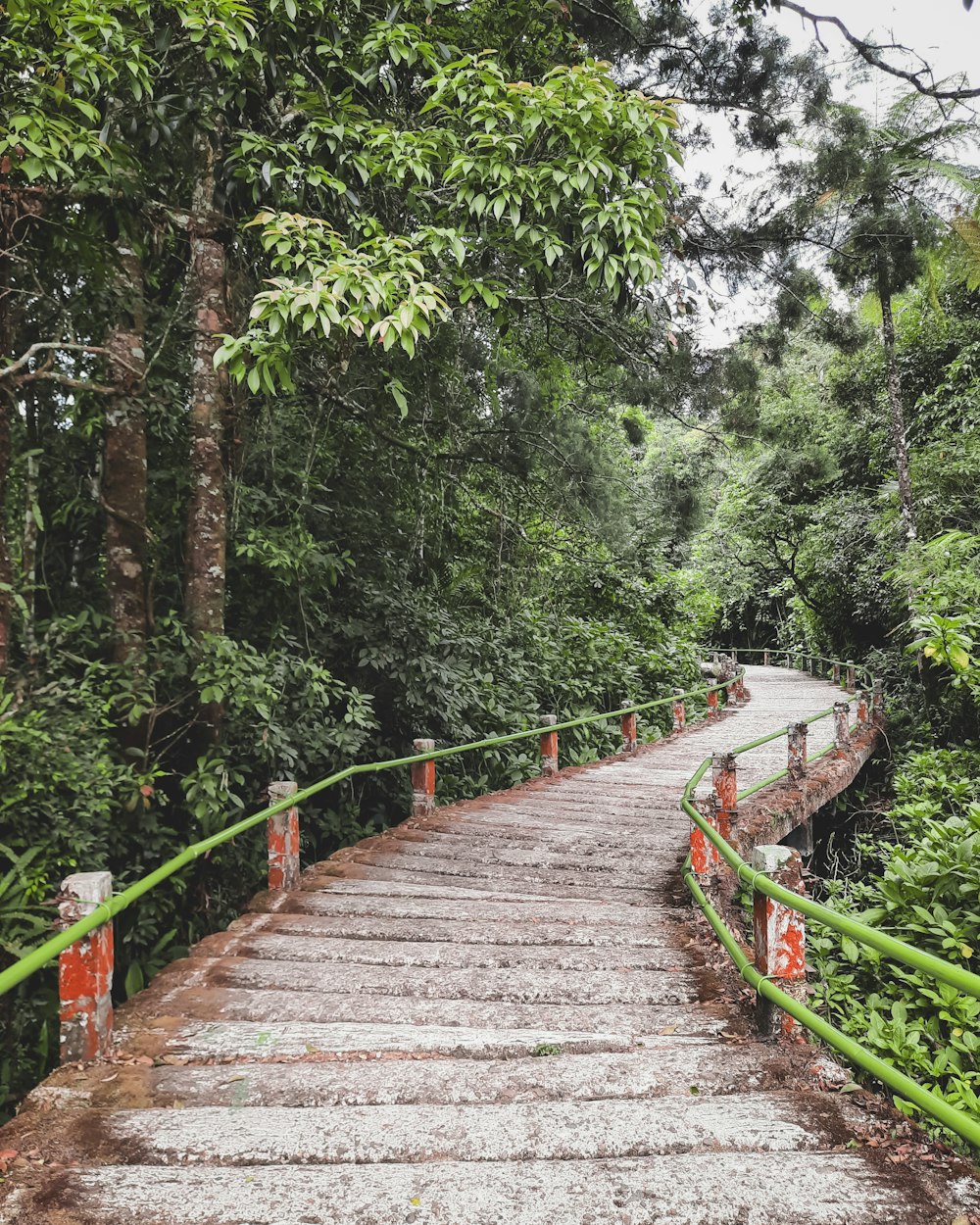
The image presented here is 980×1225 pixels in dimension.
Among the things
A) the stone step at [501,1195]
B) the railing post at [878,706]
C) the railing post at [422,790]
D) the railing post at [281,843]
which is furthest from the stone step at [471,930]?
the railing post at [878,706]

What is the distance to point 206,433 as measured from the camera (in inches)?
217

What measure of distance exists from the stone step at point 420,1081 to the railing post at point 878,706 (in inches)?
482

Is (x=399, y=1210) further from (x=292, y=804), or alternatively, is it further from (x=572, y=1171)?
(x=292, y=804)

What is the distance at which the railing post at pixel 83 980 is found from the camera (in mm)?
2760

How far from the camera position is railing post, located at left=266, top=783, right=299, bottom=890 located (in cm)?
475

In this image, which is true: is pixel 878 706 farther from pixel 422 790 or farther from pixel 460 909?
pixel 460 909

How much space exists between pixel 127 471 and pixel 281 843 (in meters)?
2.86

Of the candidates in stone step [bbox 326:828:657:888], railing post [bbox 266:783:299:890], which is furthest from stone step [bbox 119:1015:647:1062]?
stone step [bbox 326:828:657:888]

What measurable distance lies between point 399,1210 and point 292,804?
3.07 meters

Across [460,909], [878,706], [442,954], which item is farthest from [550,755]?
[878,706]

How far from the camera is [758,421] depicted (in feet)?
30.0

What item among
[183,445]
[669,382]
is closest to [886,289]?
[669,382]

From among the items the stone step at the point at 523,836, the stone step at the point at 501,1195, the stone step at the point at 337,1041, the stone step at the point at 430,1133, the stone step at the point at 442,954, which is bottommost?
the stone step at the point at 523,836

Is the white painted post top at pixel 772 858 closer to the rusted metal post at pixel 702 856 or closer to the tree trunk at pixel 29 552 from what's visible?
the rusted metal post at pixel 702 856
